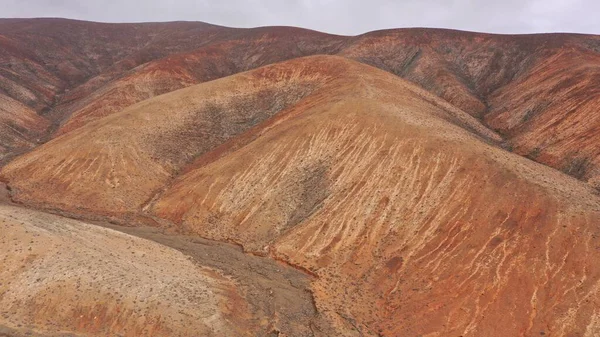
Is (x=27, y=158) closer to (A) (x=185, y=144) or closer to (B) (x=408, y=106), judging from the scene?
(A) (x=185, y=144)

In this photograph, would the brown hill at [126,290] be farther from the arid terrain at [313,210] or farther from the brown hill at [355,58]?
the brown hill at [355,58]

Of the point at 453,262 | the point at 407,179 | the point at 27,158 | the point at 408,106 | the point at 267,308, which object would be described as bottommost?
the point at 27,158

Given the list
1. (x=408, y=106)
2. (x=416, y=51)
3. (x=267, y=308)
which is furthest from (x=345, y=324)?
(x=416, y=51)

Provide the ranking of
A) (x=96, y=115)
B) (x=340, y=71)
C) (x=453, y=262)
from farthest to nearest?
(x=96, y=115) < (x=340, y=71) < (x=453, y=262)

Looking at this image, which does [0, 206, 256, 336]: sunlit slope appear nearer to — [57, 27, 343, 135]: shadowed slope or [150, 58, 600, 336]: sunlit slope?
[150, 58, 600, 336]: sunlit slope

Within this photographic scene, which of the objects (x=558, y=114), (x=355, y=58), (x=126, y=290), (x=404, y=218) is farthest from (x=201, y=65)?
(x=126, y=290)

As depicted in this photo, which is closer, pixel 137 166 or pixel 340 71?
pixel 137 166

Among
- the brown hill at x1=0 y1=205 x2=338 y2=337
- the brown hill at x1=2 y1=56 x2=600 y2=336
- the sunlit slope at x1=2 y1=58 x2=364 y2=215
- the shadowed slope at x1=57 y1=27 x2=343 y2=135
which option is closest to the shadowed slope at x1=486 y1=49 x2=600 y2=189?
the brown hill at x1=2 y1=56 x2=600 y2=336
